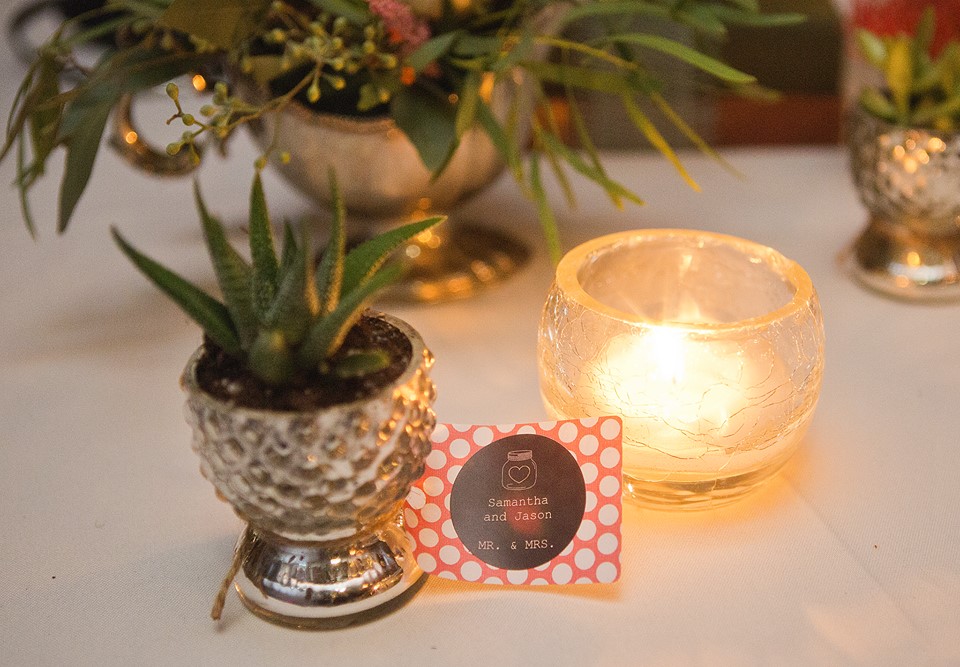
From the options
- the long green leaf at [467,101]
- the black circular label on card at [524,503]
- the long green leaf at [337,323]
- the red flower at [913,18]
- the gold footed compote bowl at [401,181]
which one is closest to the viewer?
the long green leaf at [337,323]

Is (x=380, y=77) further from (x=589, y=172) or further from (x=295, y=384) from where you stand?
(x=295, y=384)

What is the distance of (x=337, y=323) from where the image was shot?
1.47ft

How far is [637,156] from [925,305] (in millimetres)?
390

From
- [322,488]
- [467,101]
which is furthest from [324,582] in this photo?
[467,101]

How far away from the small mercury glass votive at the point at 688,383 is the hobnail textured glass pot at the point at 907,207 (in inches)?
10.2

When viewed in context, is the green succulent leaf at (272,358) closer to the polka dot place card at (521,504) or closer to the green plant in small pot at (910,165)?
the polka dot place card at (521,504)

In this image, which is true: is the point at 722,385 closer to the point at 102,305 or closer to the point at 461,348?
the point at 461,348

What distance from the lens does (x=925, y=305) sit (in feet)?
2.71

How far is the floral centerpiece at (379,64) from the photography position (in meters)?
0.66

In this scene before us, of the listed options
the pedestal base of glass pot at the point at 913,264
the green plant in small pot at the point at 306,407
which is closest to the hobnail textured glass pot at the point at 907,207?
the pedestal base of glass pot at the point at 913,264

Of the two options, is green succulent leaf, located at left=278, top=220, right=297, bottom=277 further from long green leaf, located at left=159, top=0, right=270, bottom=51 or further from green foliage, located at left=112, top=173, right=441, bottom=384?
long green leaf, located at left=159, top=0, right=270, bottom=51

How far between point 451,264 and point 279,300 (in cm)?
42

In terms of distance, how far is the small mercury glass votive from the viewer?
1.77 ft

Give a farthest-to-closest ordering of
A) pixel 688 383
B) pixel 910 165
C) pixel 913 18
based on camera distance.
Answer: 1. pixel 913 18
2. pixel 910 165
3. pixel 688 383
